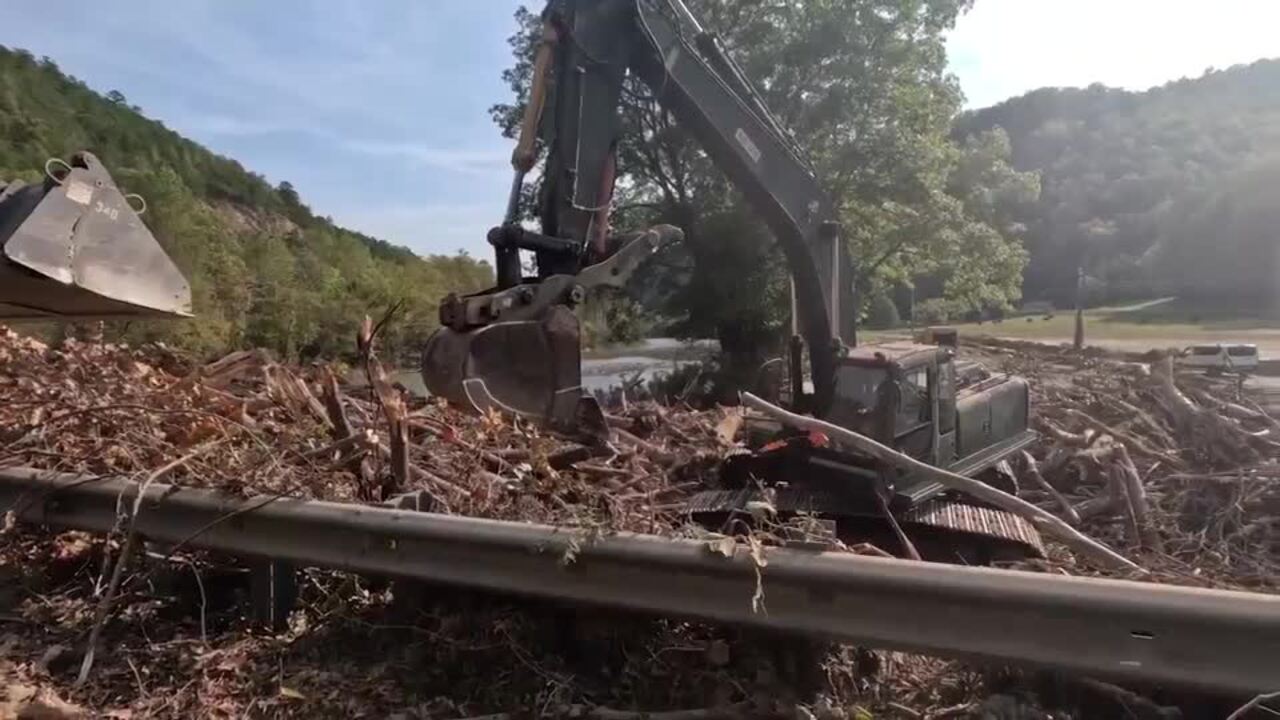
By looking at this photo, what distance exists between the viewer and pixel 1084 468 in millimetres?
9383

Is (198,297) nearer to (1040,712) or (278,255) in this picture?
(278,255)

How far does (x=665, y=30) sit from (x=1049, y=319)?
2012 inches

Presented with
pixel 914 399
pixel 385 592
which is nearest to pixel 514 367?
pixel 385 592

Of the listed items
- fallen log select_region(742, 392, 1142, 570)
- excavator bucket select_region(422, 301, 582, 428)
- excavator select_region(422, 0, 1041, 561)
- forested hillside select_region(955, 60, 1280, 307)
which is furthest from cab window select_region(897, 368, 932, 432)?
forested hillside select_region(955, 60, 1280, 307)

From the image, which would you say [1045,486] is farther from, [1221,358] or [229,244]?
[229,244]

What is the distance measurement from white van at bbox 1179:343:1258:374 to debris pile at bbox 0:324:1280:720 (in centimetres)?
696

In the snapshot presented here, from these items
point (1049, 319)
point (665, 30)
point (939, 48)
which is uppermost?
point (939, 48)

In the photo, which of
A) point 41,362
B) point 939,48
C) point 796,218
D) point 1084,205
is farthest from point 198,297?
point 1084,205

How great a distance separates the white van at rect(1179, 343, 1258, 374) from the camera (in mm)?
13983

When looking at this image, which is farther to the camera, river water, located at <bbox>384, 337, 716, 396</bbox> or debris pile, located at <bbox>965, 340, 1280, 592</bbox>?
river water, located at <bbox>384, 337, 716, 396</bbox>

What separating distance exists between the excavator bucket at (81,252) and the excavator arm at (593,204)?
6.14ft

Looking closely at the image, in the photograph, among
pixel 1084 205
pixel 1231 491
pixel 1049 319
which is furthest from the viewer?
pixel 1084 205

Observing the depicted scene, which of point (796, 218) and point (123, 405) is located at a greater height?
point (796, 218)

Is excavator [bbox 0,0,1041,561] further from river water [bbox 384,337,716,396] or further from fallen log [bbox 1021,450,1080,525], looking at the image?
river water [bbox 384,337,716,396]
